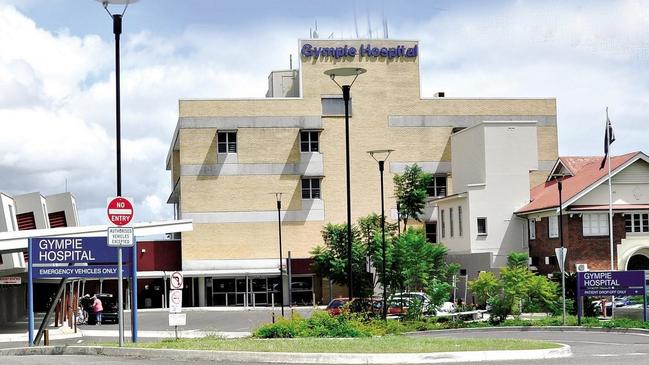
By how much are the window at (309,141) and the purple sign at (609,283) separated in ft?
127

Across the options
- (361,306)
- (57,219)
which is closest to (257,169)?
(57,219)

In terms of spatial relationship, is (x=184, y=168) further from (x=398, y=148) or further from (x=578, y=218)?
(x=578, y=218)

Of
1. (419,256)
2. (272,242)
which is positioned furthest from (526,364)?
(272,242)

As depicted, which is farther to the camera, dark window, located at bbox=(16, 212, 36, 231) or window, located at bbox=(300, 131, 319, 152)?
window, located at bbox=(300, 131, 319, 152)

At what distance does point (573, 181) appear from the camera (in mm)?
62250

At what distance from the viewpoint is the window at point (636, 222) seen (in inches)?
2327

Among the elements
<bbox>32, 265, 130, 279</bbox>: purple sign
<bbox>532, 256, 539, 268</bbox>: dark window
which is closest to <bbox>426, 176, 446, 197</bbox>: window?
<bbox>532, 256, 539, 268</bbox>: dark window

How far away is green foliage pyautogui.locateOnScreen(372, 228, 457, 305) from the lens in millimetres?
54625

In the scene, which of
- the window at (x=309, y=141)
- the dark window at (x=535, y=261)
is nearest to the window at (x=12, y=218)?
the dark window at (x=535, y=261)

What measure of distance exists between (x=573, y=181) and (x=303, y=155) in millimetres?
22392

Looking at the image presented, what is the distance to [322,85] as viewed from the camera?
77.3 metres

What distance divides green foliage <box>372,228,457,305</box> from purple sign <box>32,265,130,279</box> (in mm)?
27163

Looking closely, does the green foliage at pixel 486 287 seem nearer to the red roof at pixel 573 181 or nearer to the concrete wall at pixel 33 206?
the red roof at pixel 573 181

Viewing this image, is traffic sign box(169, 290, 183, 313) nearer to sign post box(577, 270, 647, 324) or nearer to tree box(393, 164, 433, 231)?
sign post box(577, 270, 647, 324)
